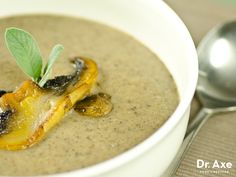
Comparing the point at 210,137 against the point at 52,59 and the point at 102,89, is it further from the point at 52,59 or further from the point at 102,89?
the point at 52,59

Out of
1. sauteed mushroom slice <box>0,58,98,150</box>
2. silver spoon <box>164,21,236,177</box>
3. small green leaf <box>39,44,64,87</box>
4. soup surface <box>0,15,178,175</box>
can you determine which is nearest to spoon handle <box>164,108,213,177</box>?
silver spoon <box>164,21,236,177</box>

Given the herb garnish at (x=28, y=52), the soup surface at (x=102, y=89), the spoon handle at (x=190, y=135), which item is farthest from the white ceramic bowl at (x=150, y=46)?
the herb garnish at (x=28, y=52)

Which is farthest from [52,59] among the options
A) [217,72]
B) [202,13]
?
[202,13]

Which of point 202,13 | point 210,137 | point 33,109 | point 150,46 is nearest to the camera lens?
point 33,109

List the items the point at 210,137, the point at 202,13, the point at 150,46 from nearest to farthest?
the point at 210,137, the point at 150,46, the point at 202,13

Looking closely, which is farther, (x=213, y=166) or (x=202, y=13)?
(x=202, y=13)

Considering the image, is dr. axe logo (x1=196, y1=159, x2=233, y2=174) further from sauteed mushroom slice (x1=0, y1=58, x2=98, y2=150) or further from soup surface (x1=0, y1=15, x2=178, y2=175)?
sauteed mushroom slice (x1=0, y1=58, x2=98, y2=150)
